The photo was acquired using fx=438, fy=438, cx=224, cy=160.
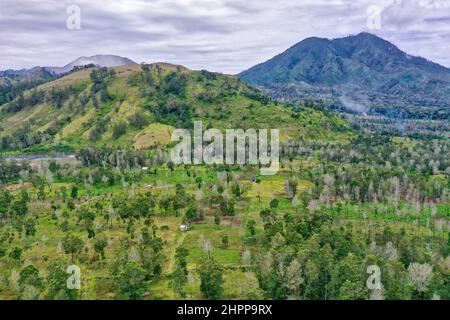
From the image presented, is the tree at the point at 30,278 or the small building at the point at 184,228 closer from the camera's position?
the tree at the point at 30,278

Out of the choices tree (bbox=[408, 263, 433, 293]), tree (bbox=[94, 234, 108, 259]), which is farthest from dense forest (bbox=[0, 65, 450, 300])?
tree (bbox=[94, 234, 108, 259])

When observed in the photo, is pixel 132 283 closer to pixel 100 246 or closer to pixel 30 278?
pixel 30 278

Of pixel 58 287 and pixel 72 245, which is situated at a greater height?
pixel 72 245

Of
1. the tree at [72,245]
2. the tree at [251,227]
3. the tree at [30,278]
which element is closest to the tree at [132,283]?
the tree at [30,278]

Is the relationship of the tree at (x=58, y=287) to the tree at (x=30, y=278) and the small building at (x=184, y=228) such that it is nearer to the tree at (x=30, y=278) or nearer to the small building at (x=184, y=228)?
the tree at (x=30, y=278)

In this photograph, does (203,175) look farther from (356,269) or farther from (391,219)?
(356,269)

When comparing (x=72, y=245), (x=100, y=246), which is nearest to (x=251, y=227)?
(x=100, y=246)

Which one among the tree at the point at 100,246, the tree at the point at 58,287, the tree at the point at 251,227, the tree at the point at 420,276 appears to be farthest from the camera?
the tree at the point at 251,227

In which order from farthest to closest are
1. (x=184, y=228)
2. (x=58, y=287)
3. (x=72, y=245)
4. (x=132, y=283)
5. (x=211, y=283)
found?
1. (x=184, y=228)
2. (x=72, y=245)
3. (x=58, y=287)
4. (x=132, y=283)
5. (x=211, y=283)
